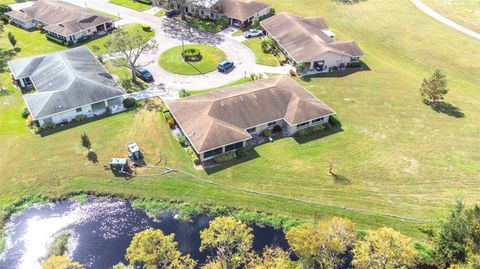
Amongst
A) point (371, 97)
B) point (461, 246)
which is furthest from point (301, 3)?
point (461, 246)

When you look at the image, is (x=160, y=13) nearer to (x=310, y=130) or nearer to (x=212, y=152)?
(x=212, y=152)

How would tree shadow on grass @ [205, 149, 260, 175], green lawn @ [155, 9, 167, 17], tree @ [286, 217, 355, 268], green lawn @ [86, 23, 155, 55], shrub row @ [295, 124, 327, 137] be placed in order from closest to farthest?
tree @ [286, 217, 355, 268], tree shadow on grass @ [205, 149, 260, 175], shrub row @ [295, 124, 327, 137], green lawn @ [86, 23, 155, 55], green lawn @ [155, 9, 167, 17]

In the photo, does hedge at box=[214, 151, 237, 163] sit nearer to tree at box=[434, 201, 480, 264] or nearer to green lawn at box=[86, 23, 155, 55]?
tree at box=[434, 201, 480, 264]

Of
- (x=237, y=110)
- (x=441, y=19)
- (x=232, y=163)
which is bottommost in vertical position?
(x=232, y=163)

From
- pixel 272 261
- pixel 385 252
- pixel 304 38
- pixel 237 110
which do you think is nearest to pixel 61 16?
pixel 304 38

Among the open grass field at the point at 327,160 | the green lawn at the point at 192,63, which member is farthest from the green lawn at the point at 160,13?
the open grass field at the point at 327,160

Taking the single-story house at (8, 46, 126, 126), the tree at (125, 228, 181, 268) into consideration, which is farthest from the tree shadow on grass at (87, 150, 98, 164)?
the tree at (125, 228, 181, 268)
